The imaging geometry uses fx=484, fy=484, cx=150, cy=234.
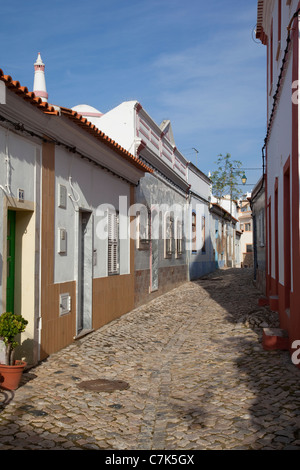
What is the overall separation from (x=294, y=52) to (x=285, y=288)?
13.0 feet

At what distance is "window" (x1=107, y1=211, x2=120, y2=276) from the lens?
1038cm

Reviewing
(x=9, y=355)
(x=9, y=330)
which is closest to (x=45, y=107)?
(x=9, y=330)

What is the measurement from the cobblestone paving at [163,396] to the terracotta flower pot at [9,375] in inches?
5.1

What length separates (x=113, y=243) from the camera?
418 inches

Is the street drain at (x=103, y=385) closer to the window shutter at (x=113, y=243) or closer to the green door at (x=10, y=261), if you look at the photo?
the green door at (x=10, y=261)

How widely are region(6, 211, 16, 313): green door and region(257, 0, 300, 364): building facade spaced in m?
3.79

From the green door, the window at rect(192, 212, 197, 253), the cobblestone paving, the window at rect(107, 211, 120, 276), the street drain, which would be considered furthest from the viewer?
the window at rect(192, 212, 197, 253)

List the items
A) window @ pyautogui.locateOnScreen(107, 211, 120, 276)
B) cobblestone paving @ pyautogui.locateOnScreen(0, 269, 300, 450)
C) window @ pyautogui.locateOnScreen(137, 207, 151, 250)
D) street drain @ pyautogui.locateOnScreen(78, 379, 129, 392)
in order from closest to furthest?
cobblestone paving @ pyautogui.locateOnScreen(0, 269, 300, 450)
street drain @ pyautogui.locateOnScreen(78, 379, 129, 392)
window @ pyautogui.locateOnScreen(107, 211, 120, 276)
window @ pyautogui.locateOnScreen(137, 207, 151, 250)

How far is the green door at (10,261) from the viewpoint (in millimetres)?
6398

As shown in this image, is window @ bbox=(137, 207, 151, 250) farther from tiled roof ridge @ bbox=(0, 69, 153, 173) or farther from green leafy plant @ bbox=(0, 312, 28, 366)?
green leafy plant @ bbox=(0, 312, 28, 366)

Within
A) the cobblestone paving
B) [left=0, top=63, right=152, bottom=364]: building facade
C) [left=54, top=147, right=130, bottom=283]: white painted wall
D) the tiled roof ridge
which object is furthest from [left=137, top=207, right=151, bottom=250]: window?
the cobblestone paving

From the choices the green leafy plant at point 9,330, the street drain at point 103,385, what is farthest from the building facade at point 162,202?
the green leafy plant at point 9,330

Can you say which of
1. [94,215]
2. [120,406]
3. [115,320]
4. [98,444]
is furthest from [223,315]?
[98,444]

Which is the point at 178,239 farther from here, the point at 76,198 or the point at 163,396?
→ the point at 163,396
